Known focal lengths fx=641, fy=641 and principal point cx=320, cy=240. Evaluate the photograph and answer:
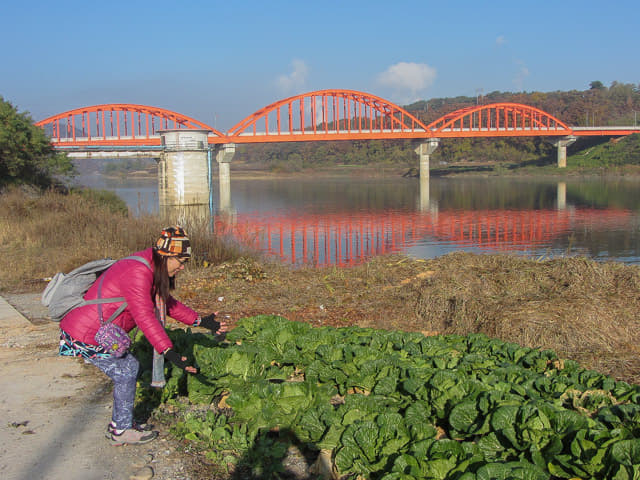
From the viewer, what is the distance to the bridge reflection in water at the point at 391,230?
768 inches

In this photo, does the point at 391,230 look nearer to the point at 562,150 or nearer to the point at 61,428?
the point at 61,428

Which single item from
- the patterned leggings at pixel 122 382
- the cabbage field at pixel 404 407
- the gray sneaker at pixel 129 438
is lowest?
the gray sneaker at pixel 129 438

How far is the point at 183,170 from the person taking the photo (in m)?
48.3

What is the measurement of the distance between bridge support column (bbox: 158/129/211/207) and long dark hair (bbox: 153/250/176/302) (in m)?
43.9

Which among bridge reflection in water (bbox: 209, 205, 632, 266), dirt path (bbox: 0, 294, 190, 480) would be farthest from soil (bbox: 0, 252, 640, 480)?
bridge reflection in water (bbox: 209, 205, 632, 266)

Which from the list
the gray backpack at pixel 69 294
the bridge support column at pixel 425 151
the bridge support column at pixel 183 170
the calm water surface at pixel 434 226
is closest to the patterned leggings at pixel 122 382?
the gray backpack at pixel 69 294

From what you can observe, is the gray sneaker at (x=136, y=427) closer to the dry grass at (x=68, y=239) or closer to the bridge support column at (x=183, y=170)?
the dry grass at (x=68, y=239)

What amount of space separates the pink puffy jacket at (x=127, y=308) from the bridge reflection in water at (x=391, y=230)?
11.3m

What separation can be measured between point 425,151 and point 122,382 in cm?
7645

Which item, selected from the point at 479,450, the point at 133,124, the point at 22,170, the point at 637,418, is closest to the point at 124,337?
the point at 479,450

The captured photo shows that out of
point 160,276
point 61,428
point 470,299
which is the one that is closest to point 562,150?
point 470,299

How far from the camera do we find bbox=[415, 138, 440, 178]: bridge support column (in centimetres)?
7719

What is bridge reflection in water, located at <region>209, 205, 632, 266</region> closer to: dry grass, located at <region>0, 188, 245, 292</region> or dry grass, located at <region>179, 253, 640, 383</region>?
dry grass, located at <region>0, 188, 245, 292</region>

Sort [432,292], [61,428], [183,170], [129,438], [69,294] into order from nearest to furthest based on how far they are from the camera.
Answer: [69,294], [129,438], [61,428], [432,292], [183,170]
